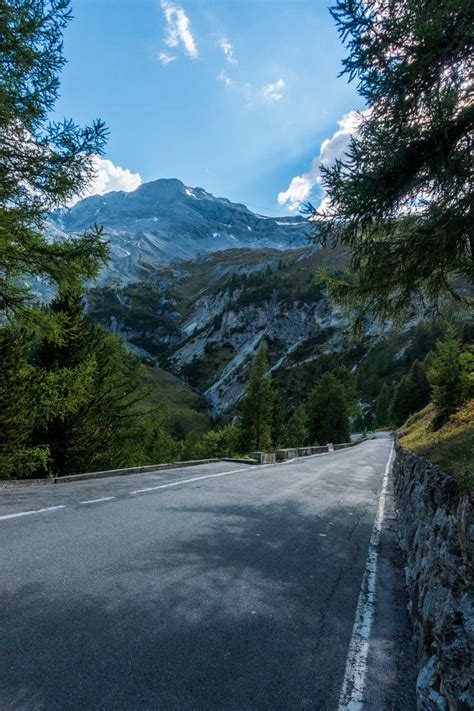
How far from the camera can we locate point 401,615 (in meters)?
4.25

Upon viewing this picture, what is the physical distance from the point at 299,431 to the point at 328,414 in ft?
15.5

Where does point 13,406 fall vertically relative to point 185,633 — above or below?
above

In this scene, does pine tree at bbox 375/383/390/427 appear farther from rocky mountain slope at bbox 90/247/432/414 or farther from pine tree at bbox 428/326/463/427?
pine tree at bbox 428/326/463/427

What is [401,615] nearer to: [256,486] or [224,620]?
[224,620]

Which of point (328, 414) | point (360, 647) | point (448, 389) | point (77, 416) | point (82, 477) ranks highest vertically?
point (448, 389)

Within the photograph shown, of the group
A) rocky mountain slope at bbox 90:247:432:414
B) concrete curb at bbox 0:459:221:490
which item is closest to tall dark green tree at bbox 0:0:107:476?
concrete curb at bbox 0:459:221:490

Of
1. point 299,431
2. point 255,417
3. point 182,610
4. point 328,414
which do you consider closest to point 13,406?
point 182,610

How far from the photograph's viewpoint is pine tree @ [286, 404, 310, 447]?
5238 cm

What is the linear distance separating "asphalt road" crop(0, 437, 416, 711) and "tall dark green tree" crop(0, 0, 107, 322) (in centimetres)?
460

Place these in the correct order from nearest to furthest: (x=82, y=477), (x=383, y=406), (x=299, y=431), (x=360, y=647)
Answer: (x=360, y=647) → (x=82, y=477) → (x=299, y=431) → (x=383, y=406)

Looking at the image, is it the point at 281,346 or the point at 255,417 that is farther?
the point at 281,346

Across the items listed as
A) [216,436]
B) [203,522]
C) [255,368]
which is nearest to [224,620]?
[203,522]

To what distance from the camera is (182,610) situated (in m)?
3.57

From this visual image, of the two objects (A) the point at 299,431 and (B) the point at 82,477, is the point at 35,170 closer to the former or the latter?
(B) the point at 82,477
